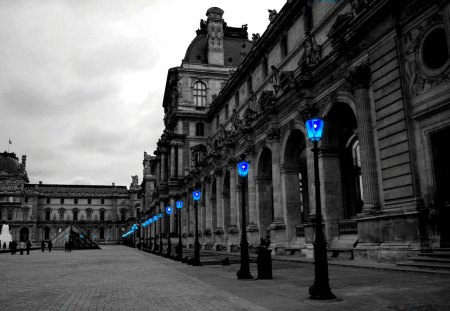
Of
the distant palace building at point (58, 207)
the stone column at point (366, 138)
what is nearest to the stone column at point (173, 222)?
→ the stone column at point (366, 138)

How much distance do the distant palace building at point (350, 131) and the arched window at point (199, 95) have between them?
17.1 m

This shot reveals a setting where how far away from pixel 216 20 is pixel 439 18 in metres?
52.4

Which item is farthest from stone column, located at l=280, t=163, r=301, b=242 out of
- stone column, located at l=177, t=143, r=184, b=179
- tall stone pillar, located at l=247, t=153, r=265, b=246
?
stone column, located at l=177, t=143, r=184, b=179

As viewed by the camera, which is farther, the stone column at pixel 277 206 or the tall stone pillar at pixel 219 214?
the tall stone pillar at pixel 219 214

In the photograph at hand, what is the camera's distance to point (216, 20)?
6569 centimetres

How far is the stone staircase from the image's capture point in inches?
548

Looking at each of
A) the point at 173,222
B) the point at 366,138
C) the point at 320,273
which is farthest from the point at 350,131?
the point at 173,222

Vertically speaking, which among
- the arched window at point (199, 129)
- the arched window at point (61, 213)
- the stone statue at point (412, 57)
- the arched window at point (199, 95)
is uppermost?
the arched window at point (199, 95)

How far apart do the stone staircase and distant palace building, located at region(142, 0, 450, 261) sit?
0.56 m

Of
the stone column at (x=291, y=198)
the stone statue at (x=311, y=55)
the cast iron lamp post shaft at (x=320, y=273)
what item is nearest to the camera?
the cast iron lamp post shaft at (x=320, y=273)

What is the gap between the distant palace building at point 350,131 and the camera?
655 inches

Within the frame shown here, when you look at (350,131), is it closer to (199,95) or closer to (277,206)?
(277,206)

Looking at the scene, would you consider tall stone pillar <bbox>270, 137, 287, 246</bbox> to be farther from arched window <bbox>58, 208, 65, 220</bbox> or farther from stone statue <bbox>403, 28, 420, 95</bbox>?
arched window <bbox>58, 208, 65, 220</bbox>

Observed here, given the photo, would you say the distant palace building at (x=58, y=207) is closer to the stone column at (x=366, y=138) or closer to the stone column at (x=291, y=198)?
the stone column at (x=291, y=198)
